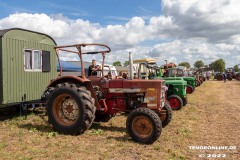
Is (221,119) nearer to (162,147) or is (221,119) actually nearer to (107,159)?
(162,147)

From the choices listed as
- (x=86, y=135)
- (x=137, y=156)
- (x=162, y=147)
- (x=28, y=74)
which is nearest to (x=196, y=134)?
(x=162, y=147)

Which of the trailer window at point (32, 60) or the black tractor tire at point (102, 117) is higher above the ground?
the trailer window at point (32, 60)

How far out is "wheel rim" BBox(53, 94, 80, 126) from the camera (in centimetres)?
641

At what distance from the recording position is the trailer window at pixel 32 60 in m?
8.39

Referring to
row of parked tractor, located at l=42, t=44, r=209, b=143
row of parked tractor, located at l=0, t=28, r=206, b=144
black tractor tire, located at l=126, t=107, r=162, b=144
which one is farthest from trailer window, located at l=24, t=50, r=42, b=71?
black tractor tire, located at l=126, t=107, r=162, b=144

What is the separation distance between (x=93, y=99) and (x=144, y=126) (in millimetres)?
1455

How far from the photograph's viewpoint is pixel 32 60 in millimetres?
8602

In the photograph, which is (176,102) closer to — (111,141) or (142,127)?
(142,127)

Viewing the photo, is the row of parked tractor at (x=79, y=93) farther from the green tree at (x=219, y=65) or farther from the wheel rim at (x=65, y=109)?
the green tree at (x=219, y=65)

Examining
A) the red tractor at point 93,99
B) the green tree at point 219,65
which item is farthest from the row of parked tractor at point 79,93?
the green tree at point 219,65

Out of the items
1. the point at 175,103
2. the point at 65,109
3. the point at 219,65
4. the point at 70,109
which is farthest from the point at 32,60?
the point at 219,65

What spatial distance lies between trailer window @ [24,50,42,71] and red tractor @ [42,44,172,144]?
202 cm

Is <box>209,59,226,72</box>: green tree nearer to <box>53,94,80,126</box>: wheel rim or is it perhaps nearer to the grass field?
the grass field

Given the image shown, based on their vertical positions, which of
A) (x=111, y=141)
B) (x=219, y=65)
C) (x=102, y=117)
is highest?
(x=219, y=65)
